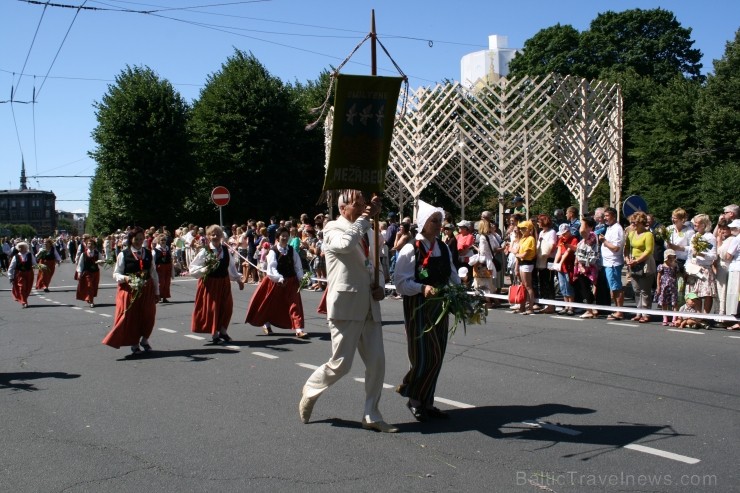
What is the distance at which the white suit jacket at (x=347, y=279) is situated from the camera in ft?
20.3

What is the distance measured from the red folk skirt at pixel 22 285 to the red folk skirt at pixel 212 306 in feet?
29.4

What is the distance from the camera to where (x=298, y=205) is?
1684 inches

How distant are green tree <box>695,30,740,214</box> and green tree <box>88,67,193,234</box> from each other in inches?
1022

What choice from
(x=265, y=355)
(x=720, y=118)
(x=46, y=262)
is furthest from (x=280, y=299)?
(x=720, y=118)

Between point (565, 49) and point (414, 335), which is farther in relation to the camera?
point (565, 49)

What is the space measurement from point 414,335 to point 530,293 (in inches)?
310

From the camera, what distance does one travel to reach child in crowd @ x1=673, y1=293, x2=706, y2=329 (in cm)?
1162

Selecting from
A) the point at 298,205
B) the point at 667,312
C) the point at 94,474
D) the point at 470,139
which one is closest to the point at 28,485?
the point at 94,474

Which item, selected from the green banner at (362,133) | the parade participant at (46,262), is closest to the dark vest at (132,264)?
the green banner at (362,133)

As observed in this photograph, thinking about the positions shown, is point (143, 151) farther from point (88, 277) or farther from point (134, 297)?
point (134, 297)

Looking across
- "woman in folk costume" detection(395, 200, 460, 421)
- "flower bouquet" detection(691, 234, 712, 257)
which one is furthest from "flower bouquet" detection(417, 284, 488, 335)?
"flower bouquet" detection(691, 234, 712, 257)

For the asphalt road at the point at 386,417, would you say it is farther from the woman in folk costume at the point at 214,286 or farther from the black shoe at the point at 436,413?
the woman in folk costume at the point at 214,286

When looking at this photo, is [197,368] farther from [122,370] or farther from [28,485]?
[28,485]

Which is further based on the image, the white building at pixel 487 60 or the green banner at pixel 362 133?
the white building at pixel 487 60
